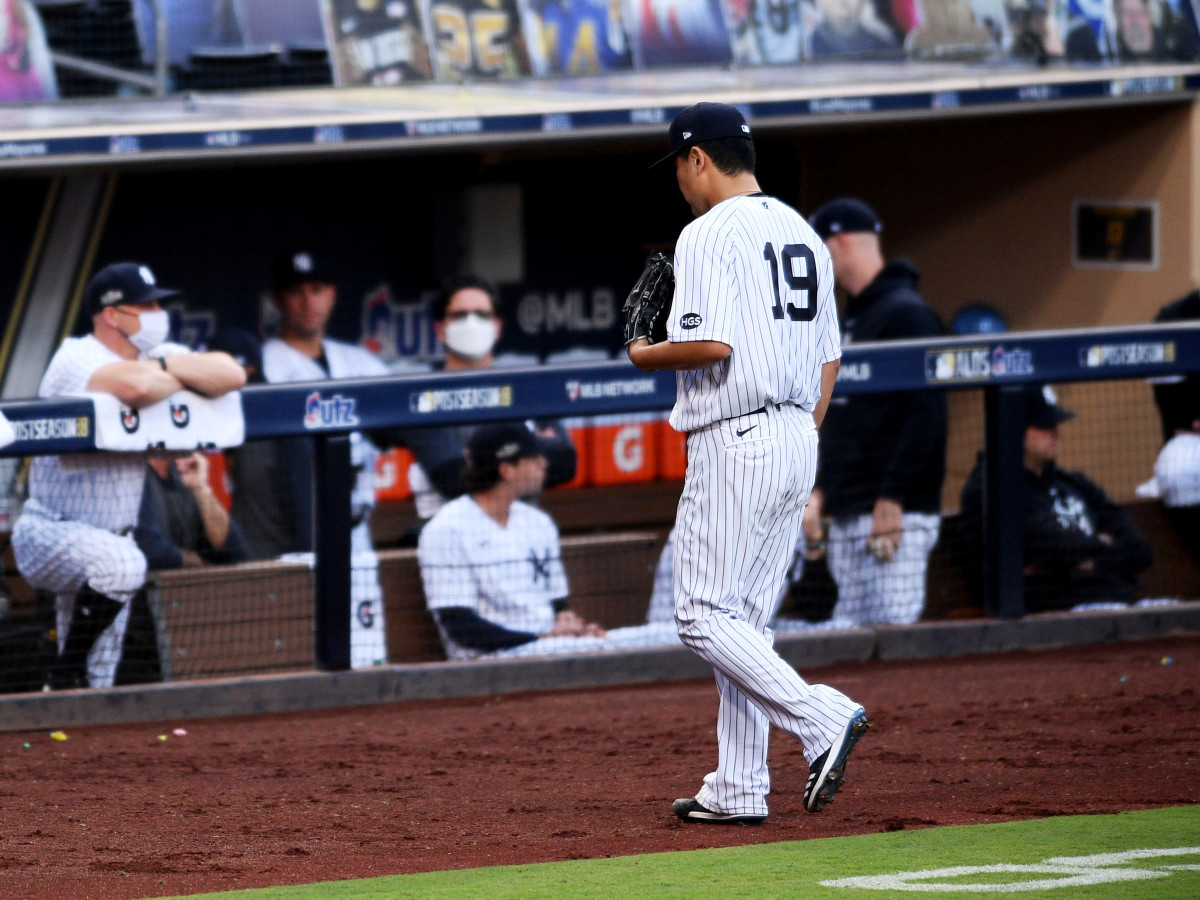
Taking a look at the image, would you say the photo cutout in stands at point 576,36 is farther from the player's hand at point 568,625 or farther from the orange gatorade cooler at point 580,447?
the player's hand at point 568,625

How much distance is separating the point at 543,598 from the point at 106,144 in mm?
2409

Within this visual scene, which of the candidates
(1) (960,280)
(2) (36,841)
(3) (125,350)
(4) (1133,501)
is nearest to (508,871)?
(2) (36,841)

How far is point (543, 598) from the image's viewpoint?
6.51m

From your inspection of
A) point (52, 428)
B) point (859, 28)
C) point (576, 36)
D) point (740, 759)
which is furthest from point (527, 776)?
point (859, 28)

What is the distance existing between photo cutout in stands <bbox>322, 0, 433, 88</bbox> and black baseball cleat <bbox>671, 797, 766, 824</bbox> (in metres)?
4.57

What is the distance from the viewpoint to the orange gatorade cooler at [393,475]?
6.45 metres

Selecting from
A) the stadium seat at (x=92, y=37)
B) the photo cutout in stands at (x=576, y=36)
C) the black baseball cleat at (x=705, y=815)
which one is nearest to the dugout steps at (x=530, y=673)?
the black baseball cleat at (x=705, y=815)

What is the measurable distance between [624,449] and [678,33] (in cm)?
204

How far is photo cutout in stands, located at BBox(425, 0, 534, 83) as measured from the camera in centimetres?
827

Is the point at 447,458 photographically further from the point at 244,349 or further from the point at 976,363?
the point at 976,363

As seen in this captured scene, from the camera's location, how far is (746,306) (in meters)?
4.24

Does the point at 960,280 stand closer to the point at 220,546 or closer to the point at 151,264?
the point at 151,264

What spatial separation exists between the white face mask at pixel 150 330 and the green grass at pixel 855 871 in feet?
9.56

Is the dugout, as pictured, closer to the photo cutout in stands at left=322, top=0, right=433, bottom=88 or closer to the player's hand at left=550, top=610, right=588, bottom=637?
the photo cutout in stands at left=322, top=0, right=433, bottom=88
